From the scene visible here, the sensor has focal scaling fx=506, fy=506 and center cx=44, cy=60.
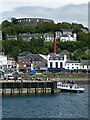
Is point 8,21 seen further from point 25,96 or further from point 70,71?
point 25,96

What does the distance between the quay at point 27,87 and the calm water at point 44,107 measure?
2007mm

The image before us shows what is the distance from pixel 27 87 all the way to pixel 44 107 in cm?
899

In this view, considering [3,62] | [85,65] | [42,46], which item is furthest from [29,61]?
[42,46]

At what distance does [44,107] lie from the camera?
26.5 m

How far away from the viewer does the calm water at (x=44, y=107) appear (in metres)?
23.1

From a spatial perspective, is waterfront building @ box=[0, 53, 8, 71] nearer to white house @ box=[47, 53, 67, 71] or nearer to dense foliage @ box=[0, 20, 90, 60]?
dense foliage @ box=[0, 20, 90, 60]

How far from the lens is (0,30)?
74.3 meters

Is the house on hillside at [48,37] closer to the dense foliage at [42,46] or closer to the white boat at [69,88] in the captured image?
the dense foliage at [42,46]

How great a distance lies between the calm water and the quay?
6.59 ft

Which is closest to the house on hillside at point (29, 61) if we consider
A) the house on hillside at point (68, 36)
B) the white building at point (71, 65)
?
the white building at point (71, 65)

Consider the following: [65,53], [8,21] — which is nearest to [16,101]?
[65,53]

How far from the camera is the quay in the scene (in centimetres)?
3503

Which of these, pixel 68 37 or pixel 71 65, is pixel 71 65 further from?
pixel 68 37

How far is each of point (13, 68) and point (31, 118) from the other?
1382 inches
